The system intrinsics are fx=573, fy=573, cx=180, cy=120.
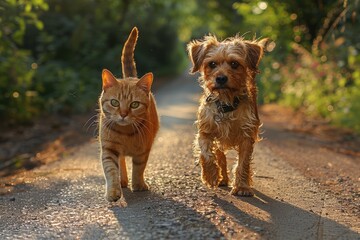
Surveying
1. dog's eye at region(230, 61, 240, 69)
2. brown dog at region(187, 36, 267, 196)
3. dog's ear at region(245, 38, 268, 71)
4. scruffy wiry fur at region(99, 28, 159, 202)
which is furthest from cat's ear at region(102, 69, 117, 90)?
dog's ear at region(245, 38, 268, 71)

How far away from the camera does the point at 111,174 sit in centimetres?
577

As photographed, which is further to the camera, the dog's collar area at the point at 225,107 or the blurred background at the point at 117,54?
the blurred background at the point at 117,54

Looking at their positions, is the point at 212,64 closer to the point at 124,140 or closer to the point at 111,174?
the point at 124,140

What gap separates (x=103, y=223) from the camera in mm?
4996

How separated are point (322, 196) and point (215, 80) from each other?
5.57 feet

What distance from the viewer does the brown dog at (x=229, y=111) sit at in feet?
20.2

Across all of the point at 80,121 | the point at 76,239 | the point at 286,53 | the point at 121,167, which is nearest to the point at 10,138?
the point at 80,121

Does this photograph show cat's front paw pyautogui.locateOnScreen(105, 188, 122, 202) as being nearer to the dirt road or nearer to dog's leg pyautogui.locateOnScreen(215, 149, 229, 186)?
the dirt road

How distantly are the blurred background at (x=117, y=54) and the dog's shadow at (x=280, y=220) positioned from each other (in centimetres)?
390

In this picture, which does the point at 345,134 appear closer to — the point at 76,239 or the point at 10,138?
the point at 10,138

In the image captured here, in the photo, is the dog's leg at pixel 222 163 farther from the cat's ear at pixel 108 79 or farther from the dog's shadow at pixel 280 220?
the cat's ear at pixel 108 79

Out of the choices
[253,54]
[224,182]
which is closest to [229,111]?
[253,54]

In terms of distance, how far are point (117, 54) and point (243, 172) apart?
53.3ft

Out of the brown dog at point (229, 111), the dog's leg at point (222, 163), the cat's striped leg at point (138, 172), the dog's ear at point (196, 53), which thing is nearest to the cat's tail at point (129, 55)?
the dog's ear at point (196, 53)
